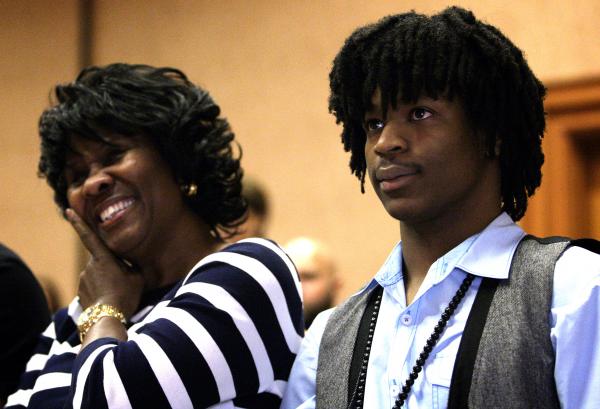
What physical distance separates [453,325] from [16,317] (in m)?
1.15

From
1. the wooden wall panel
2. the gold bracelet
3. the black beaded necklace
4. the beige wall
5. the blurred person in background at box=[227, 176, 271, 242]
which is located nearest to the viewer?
the black beaded necklace

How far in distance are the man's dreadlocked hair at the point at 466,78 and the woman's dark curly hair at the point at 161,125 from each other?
0.61m

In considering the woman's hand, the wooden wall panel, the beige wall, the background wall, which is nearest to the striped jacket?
the woman's hand

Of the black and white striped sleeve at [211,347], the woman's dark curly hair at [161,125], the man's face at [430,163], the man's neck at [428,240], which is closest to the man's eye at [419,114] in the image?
the man's face at [430,163]

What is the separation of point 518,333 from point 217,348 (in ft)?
1.74

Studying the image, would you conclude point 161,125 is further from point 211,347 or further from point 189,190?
point 211,347

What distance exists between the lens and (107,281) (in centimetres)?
191

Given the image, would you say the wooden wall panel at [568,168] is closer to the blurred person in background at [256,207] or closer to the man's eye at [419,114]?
the blurred person in background at [256,207]

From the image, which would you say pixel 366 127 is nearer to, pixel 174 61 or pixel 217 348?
pixel 217 348

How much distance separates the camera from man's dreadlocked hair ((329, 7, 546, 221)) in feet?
4.50

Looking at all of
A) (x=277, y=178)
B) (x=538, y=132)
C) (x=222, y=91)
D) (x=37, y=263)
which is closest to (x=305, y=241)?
(x=277, y=178)

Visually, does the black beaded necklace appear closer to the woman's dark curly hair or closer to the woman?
the woman

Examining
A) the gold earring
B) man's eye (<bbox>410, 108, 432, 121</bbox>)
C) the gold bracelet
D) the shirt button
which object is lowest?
the gold bracelet

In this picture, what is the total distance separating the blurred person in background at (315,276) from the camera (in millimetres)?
3141
